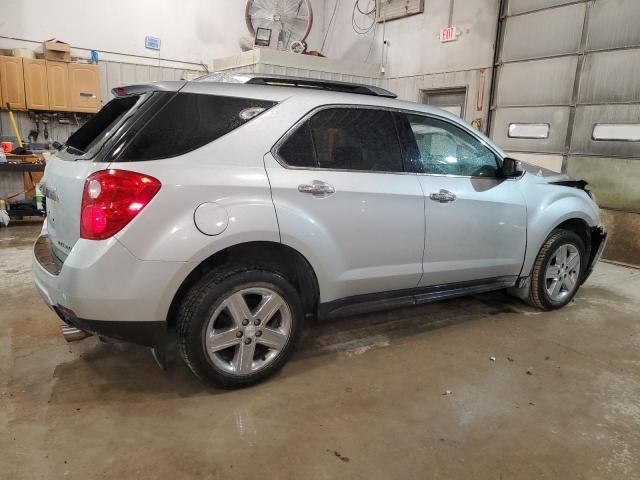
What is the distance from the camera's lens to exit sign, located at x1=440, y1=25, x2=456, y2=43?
288 inches

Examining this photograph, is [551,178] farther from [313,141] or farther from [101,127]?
[101,127]

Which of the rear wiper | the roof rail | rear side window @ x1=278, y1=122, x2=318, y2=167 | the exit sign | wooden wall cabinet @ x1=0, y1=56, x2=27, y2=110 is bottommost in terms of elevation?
the rear wiper

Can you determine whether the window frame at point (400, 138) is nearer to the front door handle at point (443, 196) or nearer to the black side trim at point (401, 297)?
the front door handle at point (443, 196)

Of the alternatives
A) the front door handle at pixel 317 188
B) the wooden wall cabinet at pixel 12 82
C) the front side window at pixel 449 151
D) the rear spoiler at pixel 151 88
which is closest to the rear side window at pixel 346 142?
the front door handle at pixel 317 188

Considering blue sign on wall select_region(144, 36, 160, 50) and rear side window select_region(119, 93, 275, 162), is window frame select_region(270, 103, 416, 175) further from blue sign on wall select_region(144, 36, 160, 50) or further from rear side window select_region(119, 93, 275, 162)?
blue sign on wall select_region(144, 36, 160, 50)

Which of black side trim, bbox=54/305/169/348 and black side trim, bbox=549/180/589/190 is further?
black side trim, bbox=549/180/589/190

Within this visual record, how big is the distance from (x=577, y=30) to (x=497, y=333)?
470 cm

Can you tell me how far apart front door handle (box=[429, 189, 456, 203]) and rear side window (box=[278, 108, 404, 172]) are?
0.26m

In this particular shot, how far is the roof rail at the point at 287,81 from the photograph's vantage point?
8.05ft

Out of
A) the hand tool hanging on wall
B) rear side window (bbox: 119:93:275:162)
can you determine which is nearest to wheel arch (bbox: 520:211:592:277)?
rear side window (bbox: 119:93:275:162)

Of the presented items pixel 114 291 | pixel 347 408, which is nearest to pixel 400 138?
pixel 347 408

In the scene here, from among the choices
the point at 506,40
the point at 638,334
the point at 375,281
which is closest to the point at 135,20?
the point at 506,40

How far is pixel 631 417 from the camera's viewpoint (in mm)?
2277

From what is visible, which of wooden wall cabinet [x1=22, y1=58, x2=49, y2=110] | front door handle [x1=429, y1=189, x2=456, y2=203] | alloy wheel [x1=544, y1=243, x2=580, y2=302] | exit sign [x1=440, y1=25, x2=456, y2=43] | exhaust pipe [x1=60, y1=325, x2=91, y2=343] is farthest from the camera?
exit sign [x1=440, y1=25, x2=456, y2=43]
